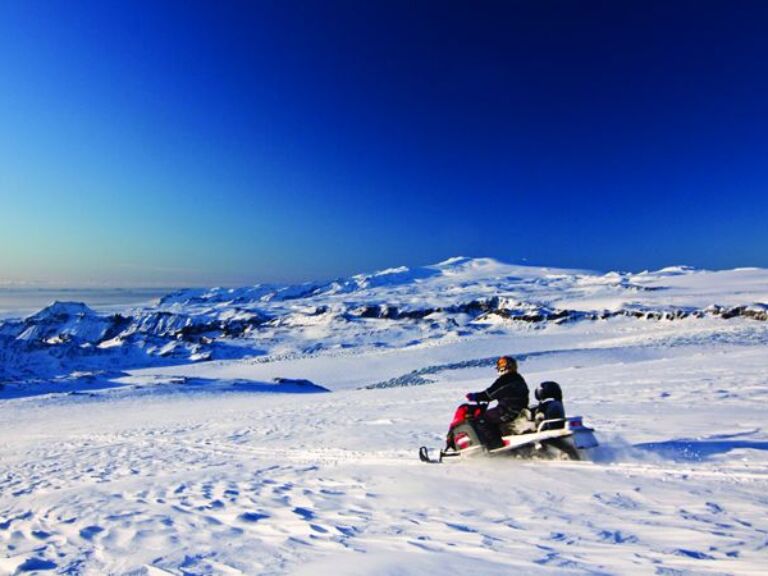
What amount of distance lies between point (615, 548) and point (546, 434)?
3.42 metres

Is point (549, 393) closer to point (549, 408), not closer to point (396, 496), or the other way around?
point (549, 408)

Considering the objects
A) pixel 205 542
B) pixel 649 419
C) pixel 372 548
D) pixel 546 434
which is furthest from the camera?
pixel 649 419

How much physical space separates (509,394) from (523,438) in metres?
0.76

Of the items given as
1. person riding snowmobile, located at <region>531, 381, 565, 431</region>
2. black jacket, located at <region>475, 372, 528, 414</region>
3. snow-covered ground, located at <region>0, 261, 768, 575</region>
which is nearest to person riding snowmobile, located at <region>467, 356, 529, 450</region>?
black jacket, located at <region>475, 372, 528, 414</region>

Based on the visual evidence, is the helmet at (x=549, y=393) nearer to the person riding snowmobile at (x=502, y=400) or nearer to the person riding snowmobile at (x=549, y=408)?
the person riding snowmobile at (x=549, y=408)

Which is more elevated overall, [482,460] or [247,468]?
[482,460]

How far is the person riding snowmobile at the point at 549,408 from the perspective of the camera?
327 inches

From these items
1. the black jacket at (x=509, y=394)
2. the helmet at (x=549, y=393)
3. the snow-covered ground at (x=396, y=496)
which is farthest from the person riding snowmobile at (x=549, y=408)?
the snow-covered ground at (x=396, y=496)

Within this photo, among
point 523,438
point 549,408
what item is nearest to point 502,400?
point 523,438

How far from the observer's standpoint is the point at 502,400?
905 cm

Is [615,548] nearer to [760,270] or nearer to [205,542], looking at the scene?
[205,542]

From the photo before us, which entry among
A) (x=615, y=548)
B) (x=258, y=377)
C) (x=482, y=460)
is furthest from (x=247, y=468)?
(x=258, y=377)

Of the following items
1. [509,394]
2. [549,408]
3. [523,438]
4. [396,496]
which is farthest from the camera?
[509,394]

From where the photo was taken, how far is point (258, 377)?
76.4 m
